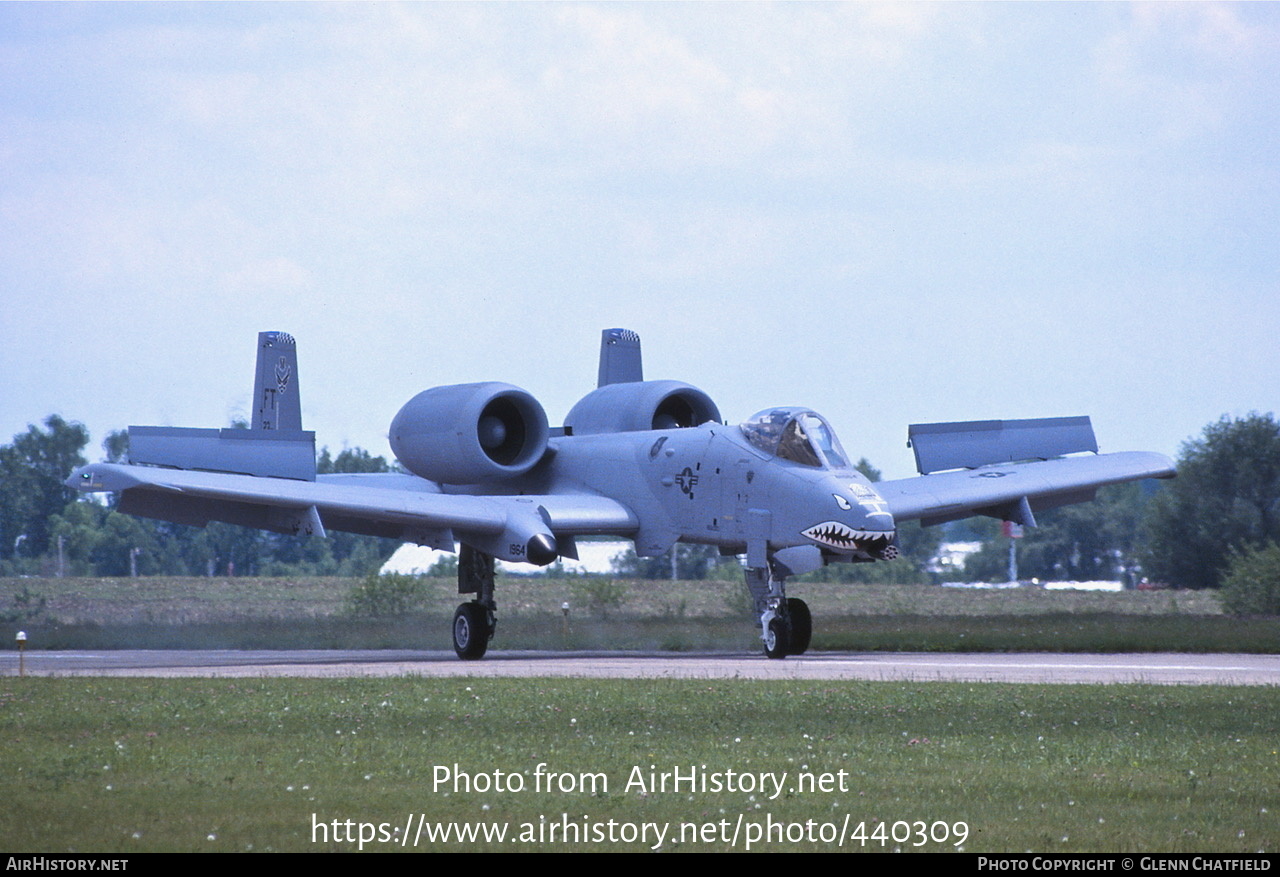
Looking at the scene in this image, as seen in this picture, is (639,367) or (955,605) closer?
(639,367)

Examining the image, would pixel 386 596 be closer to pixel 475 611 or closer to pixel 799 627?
pixel 475 611

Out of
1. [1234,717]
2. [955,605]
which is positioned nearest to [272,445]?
[1234,717]

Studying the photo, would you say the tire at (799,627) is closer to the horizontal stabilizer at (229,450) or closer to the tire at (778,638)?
the tire at (778,638)

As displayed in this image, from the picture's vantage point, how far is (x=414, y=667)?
23094 millimetres

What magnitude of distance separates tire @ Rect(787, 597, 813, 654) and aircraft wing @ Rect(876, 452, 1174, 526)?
2.43 meters

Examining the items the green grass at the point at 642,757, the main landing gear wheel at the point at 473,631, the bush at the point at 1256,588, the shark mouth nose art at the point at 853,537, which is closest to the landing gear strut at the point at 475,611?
the main landing gear wheel at the point at 473,631

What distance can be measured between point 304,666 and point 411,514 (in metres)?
2.80

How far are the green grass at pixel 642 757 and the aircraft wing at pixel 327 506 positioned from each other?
5.62 meters

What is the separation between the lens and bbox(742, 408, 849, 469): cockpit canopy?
2339cm

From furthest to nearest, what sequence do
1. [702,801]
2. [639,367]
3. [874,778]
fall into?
[639,367], [874,778], [702,801]

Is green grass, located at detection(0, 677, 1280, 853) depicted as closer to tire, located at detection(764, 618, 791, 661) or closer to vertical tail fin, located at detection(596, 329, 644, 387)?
tire, located at detection(764, 618, 791, 661)

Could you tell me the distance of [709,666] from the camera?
872 inches
